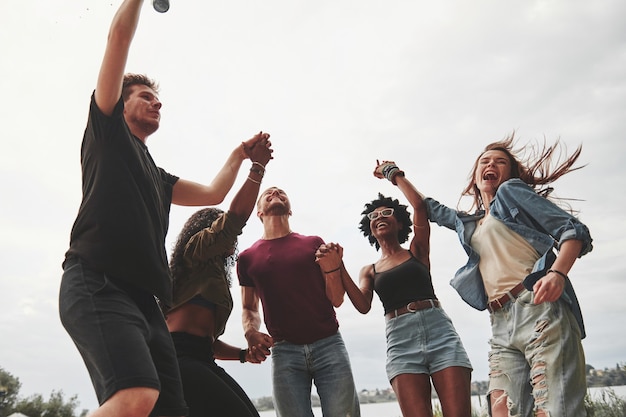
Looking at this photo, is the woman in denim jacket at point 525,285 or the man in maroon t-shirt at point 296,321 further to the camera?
the man in maroon t-shirt at point 296,321

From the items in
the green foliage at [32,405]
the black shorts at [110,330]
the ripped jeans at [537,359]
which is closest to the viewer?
the black shorts at [110,330]

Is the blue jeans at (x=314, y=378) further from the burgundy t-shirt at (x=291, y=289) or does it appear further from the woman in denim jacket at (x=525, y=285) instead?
the woman in denim jacket at (x=525, y=285)

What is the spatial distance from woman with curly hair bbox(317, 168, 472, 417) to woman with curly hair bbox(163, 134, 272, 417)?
0.73m

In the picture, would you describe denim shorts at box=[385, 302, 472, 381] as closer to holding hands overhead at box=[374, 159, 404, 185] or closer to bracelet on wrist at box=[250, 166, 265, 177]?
holding hands overhead at box=[374, 159, 404, 185]

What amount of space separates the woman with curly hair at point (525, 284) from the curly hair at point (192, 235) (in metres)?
1.55

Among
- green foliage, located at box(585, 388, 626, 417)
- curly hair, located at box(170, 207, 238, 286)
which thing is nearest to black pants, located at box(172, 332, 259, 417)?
curly hair, located at box(170, 207, 238, 286)

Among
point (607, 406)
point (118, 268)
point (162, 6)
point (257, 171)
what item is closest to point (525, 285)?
point (257, 171)

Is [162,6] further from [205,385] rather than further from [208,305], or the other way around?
[205,385]

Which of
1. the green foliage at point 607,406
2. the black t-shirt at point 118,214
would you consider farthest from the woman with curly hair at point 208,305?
the green foliage at point 607,406

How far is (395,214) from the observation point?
15.1ft

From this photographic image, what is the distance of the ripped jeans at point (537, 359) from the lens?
265 cm

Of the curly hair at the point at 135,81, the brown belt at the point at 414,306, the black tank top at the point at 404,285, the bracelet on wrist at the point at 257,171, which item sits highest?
the curly hair at the point at 135,81

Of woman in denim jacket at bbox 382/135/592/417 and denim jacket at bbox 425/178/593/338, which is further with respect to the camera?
denim jacket at bbox 425/178/593/338

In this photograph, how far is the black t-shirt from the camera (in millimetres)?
1975
